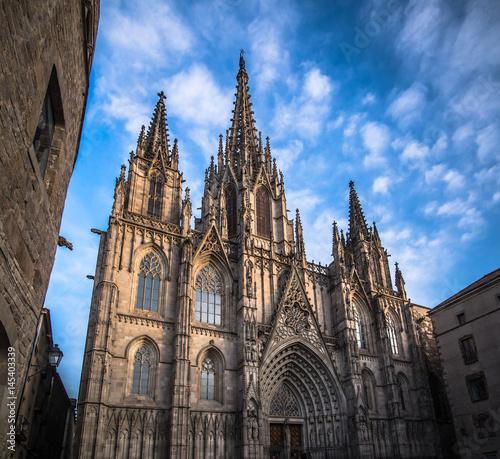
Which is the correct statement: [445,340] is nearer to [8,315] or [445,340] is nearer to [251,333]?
[251,333]

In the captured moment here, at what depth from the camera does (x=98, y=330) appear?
1873 centimetres

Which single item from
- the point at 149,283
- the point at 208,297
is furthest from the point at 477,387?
the point at 149,283

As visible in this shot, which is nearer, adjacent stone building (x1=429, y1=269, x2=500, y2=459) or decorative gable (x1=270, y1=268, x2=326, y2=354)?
adjacent stone building (x1=429, y1=269, x2=500, y2=459)

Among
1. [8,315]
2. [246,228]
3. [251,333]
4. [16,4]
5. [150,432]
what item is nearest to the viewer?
[16,4]

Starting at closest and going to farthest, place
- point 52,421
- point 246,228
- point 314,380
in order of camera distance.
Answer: point 314,380, point 246,228, point 52,421

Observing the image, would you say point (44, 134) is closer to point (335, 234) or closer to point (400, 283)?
point (335, 234)

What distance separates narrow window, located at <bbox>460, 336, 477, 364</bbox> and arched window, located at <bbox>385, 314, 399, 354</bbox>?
5.18 m

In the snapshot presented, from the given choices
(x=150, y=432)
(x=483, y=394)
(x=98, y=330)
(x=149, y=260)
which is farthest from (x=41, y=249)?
(x=483, y=394)

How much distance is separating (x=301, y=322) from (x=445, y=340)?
33.5ft

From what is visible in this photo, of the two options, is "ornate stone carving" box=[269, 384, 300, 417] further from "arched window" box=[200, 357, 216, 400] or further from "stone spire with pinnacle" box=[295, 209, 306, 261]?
"stone spire with pinnacle" box=[295, 209, 306, 261]

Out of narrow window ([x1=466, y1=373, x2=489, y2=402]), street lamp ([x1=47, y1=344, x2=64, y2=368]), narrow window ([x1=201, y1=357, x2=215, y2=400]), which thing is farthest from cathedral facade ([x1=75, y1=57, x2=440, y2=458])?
street lamp ([x1=47, y1=344, x2=64, y2=368])

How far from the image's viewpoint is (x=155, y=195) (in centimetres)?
2672

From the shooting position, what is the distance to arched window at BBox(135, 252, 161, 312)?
21.7m

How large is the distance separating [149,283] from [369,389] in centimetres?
1624
